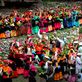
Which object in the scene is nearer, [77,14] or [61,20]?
[61,20]

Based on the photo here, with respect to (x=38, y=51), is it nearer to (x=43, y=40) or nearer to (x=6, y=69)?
(x=43, y=40)

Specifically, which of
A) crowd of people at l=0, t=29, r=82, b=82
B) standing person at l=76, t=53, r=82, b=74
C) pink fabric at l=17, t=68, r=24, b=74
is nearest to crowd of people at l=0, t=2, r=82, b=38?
crowd of people at l=0, t=29, r=82, b=82

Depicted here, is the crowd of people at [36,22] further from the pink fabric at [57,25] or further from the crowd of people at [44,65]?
the crowd of people at [44,65]

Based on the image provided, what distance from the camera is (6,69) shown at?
1606 cm

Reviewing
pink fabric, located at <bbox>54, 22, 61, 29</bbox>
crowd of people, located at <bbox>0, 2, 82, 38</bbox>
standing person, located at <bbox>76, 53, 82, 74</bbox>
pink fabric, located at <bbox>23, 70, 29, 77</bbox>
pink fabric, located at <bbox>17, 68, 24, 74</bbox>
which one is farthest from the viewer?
pink fabric, located at <bbox>54, 22, 61, 29</bbox>

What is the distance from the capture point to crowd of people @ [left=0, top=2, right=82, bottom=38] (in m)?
27.9

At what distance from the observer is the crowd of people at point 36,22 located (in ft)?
91.5

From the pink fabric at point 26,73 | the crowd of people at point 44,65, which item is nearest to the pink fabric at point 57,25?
the crowd of people at point 44,65

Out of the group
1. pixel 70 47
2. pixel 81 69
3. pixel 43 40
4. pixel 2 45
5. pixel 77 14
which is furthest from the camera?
pixel 77 14

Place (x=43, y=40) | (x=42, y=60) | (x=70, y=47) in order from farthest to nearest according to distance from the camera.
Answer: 1. (x=43, y=40)
2. (x=70, y=47)
3. (x=42, y=60)

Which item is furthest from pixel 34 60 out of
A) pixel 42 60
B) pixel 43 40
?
pixel 43 40

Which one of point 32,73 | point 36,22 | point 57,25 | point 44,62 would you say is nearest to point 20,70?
point 32,73

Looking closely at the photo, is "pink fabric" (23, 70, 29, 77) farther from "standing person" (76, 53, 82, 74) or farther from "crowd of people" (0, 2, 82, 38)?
"crowd of people" (0, 2, 82, 38)

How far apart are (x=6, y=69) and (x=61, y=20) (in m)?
16.4
